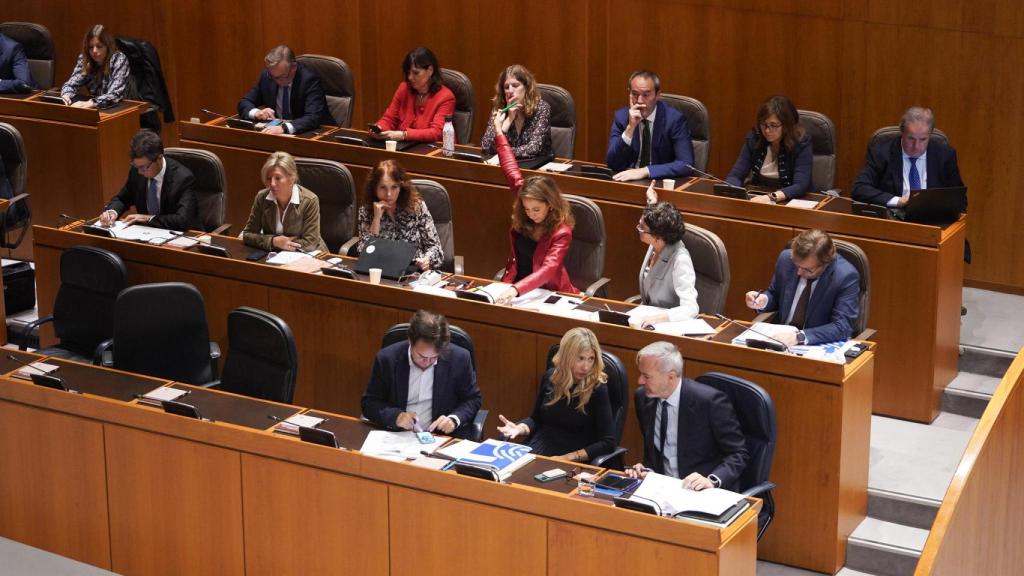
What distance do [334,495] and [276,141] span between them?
3.48m

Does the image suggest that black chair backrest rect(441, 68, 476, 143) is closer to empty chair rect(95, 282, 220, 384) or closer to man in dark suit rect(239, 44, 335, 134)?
man in dark suit rect(239, 44, 335, 134)

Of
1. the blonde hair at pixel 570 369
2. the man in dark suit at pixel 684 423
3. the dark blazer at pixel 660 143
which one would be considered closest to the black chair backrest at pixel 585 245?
the dark blazer at pixel 660 143

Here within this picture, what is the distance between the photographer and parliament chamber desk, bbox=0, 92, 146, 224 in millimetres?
8797

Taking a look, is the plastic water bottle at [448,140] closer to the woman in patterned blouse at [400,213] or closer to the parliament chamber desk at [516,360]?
the woman in patterned blouse at [400,213]

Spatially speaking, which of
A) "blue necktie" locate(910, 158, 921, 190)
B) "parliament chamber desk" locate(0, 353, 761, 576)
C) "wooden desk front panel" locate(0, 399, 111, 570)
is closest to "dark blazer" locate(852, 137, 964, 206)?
"blue necktie" locate(910, 158, 921, 190)

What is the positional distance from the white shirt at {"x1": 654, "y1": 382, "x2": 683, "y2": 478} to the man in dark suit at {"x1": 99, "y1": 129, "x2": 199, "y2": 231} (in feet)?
10.2

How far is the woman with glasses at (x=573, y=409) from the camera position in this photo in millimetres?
5781

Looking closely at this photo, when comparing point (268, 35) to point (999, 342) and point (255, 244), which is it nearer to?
point (255, 244)

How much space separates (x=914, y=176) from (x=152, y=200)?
390cm

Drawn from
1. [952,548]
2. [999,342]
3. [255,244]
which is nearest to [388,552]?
[952,548]

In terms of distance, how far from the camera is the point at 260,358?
6293 mm

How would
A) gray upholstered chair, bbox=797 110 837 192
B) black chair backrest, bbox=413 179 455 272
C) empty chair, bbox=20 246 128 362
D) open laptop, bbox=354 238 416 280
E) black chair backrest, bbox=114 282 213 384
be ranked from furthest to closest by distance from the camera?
gray upholstered chair, bbox=797 110 837 192 → black chair backrest, bbox=413 179 455 272 → empty chair, bbox=20 246 128 362 → open laptop, bbox=354 238 416 280 → black chair backrest, bbox=114 282 213 384

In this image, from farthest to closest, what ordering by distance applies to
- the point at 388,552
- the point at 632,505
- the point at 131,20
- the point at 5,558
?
the point at 131,20
the point at 5,558
the point at 388,552
the point at 632,505

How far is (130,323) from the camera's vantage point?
6543 mm
